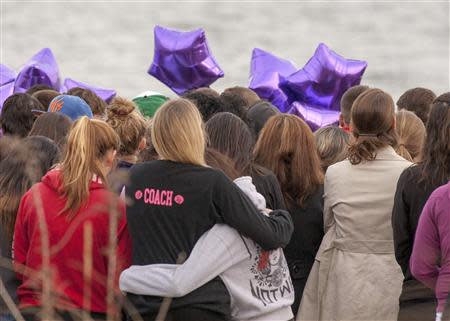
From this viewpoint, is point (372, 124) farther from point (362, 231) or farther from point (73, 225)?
point (73, 225)

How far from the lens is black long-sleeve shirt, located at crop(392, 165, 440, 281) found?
3555 millimetres

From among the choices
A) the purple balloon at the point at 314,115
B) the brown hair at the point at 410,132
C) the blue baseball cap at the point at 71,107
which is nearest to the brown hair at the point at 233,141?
the brown hair at the point at 410,132

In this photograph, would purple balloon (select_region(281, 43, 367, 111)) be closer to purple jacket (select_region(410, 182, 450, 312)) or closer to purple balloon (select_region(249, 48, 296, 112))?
purple balloon (select_region(249, 48, 296, 112))

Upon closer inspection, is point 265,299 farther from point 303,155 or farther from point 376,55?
point 376,55

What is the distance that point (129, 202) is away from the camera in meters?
3.20

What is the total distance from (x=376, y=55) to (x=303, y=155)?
32.1 ft

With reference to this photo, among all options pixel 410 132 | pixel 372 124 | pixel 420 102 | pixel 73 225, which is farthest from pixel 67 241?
pixel 420 102

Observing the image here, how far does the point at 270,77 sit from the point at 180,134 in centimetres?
348

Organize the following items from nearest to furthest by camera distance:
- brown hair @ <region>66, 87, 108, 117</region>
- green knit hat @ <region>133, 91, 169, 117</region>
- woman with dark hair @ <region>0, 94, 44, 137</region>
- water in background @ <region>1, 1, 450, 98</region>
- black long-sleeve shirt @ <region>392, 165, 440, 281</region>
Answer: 1. black long-sleeve shirt @ <region>392, 165, 440, 281</region>
2. woman with dark hair @ <region>0, 94, 44, 137</region>
3. brown hair @ <region>66, 87, 108, 117</region>
4. green knit hat @ <region>133, 91, 169, 117</region>
5. water in background @ <region>1, 1, 450, 98</region>

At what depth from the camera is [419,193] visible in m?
3.55

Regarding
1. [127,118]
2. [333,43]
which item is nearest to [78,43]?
[333,43]

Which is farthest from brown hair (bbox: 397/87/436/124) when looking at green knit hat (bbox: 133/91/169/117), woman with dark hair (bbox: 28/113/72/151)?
woman with dark hair (bbox: 28/113/72/151)

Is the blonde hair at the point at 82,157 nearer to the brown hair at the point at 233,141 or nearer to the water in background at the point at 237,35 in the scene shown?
the brown hair at the point at 233,141

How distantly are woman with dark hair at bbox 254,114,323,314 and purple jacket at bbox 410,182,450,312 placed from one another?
0.72 meters
